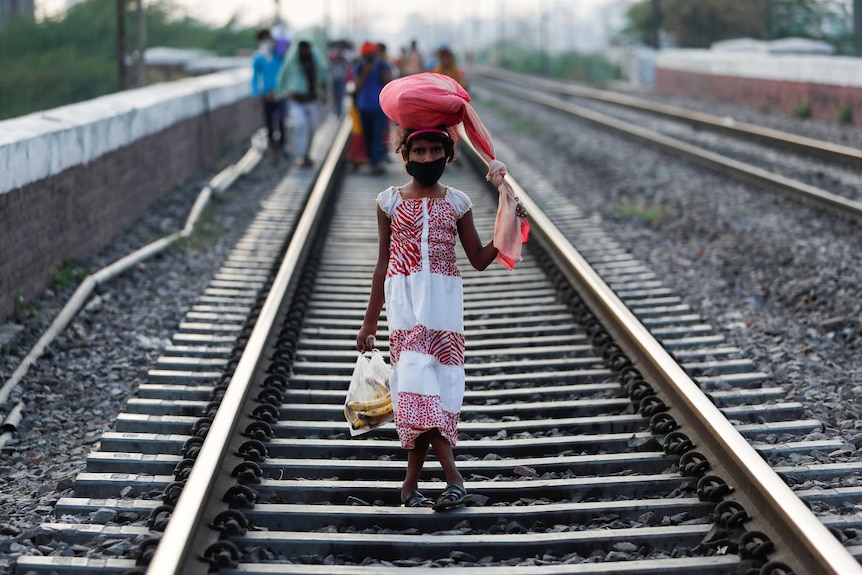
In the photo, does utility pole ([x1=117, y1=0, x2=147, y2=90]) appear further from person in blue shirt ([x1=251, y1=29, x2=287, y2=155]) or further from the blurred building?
the blurred building

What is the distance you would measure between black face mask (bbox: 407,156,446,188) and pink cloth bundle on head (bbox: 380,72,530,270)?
131 millimetres

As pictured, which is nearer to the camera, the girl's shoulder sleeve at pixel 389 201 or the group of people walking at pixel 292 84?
the girl's shoulder sleeve at pixel 389 201

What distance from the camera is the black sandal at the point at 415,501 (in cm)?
425

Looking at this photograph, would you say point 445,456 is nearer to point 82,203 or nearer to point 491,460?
point 491,460

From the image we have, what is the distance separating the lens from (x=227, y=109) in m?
17.5

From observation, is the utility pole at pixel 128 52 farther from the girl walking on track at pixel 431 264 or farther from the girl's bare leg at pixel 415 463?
the girl's bare leg at pixel 415 463

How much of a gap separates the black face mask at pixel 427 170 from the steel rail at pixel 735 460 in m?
1.50

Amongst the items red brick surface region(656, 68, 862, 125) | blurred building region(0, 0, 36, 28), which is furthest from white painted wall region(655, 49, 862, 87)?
blurred building region(0, 0, 36, 28)

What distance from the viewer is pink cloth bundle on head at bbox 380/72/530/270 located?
3979 millimetres

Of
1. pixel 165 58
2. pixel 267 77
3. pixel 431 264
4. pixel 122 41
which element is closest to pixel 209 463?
pixel 431 264

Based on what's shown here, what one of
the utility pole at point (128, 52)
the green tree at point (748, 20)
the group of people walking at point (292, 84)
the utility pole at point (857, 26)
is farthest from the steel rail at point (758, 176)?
the green tree at point (748, 20)

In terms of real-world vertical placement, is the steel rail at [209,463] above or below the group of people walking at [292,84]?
below

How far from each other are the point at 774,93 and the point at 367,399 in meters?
22.7

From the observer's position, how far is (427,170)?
13.4 feet
